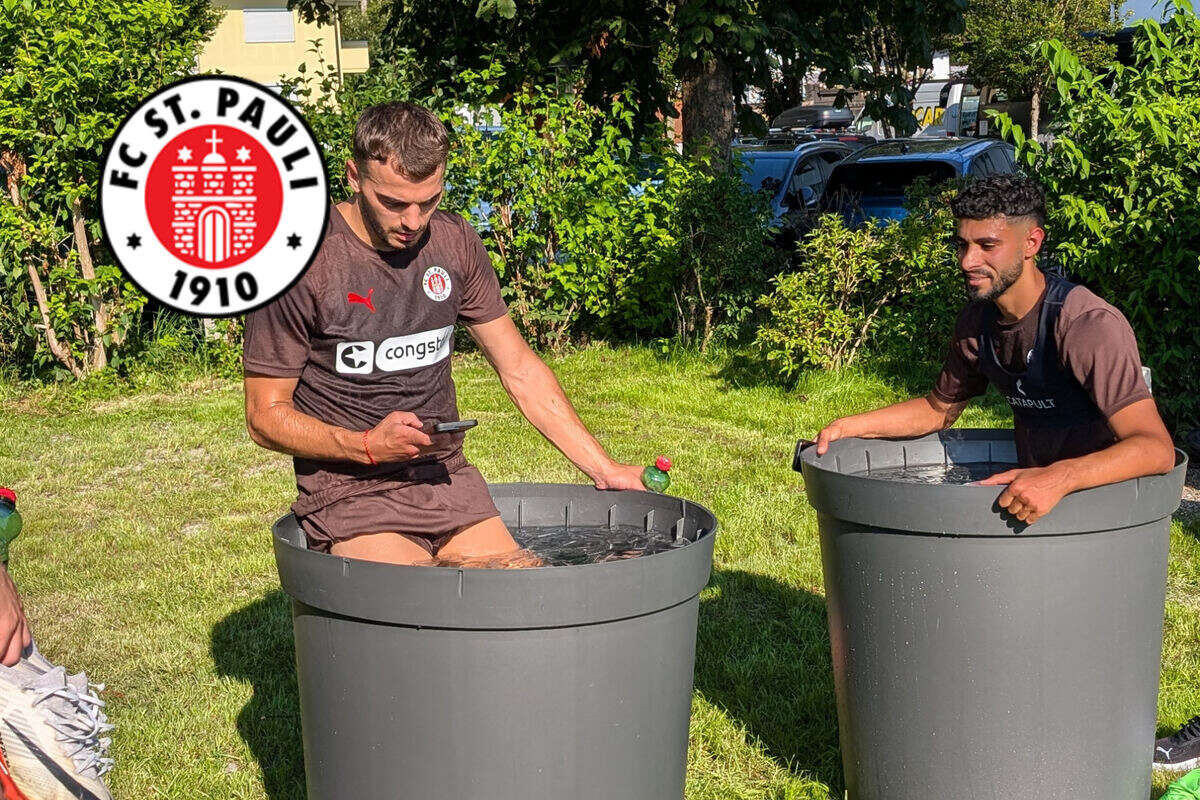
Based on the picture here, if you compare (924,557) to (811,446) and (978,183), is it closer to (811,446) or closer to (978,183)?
(811,446)

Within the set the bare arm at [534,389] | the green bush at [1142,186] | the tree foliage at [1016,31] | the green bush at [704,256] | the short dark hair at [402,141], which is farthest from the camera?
the tree foliage at [1016,31]

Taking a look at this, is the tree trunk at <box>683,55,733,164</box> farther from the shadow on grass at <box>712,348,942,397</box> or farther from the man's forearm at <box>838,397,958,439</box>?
the man's forearm at <box>838,397,958,439</box>

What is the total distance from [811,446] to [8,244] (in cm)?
665

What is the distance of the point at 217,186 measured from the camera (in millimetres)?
6184

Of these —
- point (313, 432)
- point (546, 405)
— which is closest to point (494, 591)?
point (313, 432)

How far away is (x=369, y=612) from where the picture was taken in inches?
96.0

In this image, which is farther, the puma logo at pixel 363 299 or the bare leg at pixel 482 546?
the bare leg at pixel 482 546

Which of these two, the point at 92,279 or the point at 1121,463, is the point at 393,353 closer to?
the point at 1121,463

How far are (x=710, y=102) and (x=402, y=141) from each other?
8.06 metres

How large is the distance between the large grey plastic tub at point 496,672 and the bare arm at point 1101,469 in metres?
0.70

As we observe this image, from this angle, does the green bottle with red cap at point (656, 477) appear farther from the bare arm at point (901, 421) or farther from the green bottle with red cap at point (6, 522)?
the green bottle with red cap at point (6, 522)

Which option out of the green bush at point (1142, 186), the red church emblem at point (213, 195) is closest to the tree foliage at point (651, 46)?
the green bush at point (1142, 186)

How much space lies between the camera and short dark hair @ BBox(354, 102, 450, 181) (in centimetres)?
300

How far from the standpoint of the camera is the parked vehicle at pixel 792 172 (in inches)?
511
